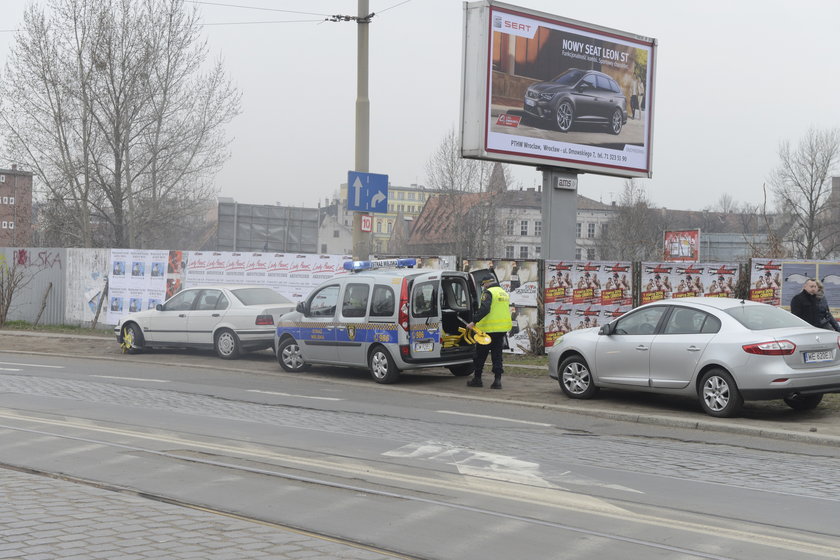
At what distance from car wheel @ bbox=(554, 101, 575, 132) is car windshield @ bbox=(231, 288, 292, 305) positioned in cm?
707

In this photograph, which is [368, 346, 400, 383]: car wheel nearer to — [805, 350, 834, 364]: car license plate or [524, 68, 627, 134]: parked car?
[805, 350, 834, 364]: car license plate

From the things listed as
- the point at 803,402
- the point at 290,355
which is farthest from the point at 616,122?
the point at 803,402

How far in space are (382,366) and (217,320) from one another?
5.52m

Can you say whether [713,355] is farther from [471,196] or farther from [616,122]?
[471,196]

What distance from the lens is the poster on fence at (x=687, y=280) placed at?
17.6 metres

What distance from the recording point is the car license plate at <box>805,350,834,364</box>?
11.1m

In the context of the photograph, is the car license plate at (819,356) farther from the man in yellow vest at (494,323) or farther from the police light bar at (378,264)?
the police light bar at (378,264)

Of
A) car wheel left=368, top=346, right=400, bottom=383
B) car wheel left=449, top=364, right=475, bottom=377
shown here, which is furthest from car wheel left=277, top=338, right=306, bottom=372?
car wheel left=449, top=364, right=475, bottom=377

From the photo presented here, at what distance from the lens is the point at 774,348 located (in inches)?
431

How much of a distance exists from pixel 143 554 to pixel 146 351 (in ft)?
56.5

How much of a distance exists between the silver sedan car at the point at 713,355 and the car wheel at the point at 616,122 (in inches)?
354

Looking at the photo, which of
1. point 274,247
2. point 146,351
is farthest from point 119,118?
point 146,351

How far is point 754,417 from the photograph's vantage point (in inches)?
462

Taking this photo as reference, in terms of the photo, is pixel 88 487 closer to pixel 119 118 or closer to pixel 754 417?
pixel 754 417
